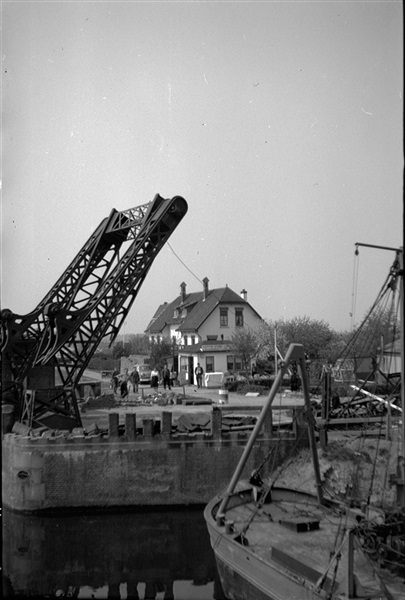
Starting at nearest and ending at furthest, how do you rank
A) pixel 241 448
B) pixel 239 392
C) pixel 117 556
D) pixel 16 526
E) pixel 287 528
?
pixel 287 528 → pixel 117 556 → pixel 16 526 → pixel 241 448 → pixel 239 392

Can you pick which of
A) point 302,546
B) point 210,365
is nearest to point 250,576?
point 302,546

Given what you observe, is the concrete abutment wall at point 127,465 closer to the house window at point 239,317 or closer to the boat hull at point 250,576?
the boat hull at point 250,576

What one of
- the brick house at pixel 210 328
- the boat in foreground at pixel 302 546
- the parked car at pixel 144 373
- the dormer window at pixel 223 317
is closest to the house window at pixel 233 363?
the brick house at pixel 210 328

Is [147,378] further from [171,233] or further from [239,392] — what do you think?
[171,233]

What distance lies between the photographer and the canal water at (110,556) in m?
14.1

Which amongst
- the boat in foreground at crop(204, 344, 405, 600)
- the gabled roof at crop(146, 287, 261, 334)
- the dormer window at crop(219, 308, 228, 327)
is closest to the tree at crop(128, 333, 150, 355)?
the gabled roof at crop(146, 287, 261, 334)

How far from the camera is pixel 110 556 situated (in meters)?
15.8

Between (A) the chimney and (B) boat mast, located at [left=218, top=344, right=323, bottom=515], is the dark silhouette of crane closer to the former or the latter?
(B) boat mast, located at [left=218, top=344, right=323, bottom=515]

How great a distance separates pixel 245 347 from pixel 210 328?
4549 millimetres

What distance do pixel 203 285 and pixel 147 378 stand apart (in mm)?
11627

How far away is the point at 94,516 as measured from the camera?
18.7m

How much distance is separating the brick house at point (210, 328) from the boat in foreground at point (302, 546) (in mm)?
25220

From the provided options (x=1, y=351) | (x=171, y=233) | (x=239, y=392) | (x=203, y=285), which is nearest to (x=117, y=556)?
(x=1, y=351)

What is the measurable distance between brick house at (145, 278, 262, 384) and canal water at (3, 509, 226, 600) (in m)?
21.3
